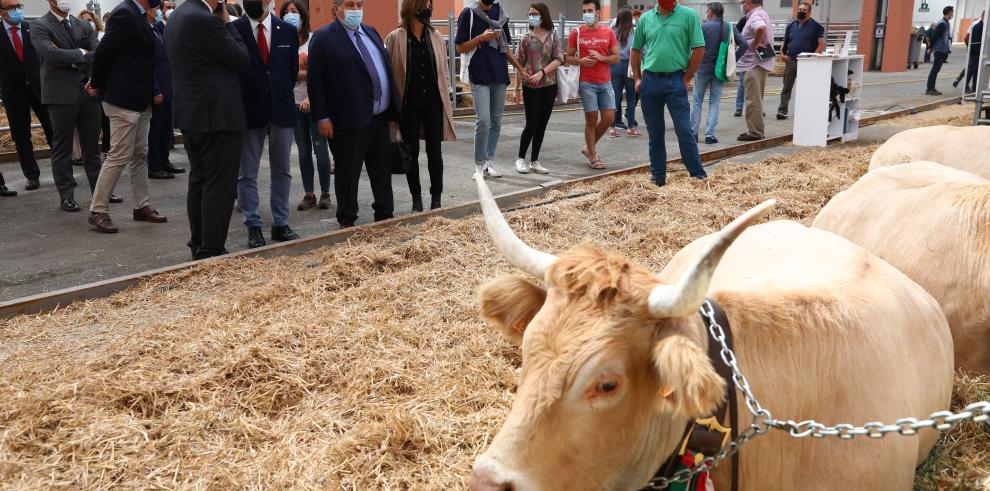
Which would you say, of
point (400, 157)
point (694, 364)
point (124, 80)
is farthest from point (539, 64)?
point (694, 364)

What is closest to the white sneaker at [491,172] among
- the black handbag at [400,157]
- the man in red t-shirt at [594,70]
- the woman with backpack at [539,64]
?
the woman with backpack at [539,64]

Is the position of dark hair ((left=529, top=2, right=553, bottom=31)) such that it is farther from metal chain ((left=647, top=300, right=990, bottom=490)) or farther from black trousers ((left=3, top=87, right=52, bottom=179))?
metal chain ((left=647, top=300, right=990, bottom=490))

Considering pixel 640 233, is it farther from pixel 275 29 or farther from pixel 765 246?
pixel 275 29

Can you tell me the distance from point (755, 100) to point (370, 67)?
293 inches

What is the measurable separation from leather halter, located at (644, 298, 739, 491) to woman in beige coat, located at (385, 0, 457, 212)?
5.25 meters

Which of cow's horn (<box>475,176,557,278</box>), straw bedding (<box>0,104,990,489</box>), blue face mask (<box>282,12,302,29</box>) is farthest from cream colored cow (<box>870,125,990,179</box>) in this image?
blue face mask (<box>282,12,302,29</box>)

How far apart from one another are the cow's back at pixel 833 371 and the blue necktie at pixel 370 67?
4.43 metres

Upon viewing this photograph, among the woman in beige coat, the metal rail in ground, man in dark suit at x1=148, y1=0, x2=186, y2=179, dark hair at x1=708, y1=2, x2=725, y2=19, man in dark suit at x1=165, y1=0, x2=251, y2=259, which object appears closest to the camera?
the metal rail in ground

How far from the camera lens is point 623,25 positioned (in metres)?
12.2

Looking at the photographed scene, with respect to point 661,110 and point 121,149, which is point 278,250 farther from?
point 661,110

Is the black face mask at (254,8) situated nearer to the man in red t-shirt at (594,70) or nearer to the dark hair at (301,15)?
the dark hair at (301,15)

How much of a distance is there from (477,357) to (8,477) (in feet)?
7.23

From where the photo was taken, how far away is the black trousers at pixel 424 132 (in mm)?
7215

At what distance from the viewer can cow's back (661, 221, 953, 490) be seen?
2342 millimetres
